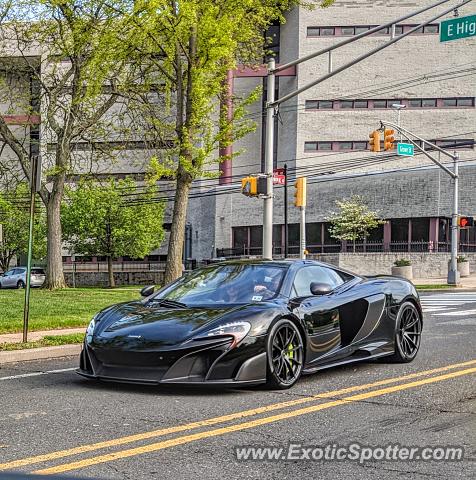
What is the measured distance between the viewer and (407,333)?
9.84 metres

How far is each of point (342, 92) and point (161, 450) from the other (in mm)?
58645

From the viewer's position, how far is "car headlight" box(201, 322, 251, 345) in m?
7.37

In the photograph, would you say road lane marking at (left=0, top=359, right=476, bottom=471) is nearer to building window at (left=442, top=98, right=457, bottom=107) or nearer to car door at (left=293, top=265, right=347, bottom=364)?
car door at (left=293, top=265, right=347, bottom=364)

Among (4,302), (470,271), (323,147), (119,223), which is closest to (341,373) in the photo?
(4,302)

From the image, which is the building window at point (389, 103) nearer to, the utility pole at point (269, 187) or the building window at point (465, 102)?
the building window at point (465, 102)

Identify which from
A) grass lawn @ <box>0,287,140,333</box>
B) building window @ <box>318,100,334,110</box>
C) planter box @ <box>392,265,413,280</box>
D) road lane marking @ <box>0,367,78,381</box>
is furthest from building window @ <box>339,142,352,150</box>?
road lane marking @ <box>0,367,78,381</box>

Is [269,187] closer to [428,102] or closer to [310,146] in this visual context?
[310,146]

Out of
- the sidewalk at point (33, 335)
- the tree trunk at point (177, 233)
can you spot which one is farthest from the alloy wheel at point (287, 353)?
the tree trunk at point (177, 233)

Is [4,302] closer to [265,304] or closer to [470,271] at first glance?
[265,304]

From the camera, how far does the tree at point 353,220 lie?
50250mm

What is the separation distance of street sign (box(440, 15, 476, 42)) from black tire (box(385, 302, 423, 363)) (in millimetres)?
8296

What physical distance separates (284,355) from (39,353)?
4.26 metres

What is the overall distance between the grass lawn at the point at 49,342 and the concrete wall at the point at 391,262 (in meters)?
35.8

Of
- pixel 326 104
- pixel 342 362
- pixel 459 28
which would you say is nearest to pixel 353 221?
pixel 326 104
